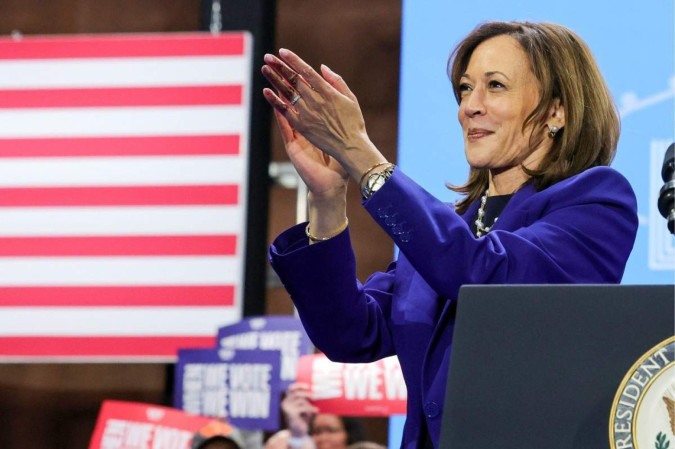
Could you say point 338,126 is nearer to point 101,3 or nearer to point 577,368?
point 577,368

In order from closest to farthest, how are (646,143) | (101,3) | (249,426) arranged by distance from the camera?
(646,143)
(249,426)
(101,3)

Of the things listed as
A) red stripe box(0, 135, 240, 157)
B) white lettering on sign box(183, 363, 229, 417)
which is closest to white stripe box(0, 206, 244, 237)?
red stripe box(0, 135, 240, 157)

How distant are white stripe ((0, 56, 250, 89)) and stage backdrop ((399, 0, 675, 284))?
96 cm

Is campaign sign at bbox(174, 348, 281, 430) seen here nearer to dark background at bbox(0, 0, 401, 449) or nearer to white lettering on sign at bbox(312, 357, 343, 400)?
white lettering on sign at bbox(312, 357, 343, 400)

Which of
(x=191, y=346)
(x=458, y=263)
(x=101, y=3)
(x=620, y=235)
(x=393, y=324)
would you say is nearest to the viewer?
(x=458, y=263)

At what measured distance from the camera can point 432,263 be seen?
3.86 ft

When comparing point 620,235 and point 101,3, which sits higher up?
point 101,3

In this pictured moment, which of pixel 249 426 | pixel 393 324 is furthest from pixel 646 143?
pixel 393 324

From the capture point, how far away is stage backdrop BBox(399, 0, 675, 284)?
3.39 metres

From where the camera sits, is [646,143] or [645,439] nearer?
[645,439]

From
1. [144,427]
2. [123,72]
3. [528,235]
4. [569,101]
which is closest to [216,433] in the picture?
[144,427]

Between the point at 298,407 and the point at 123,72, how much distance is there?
5.63 ft

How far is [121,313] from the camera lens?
4570 millimetres

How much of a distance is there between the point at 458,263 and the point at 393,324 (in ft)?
0.83
